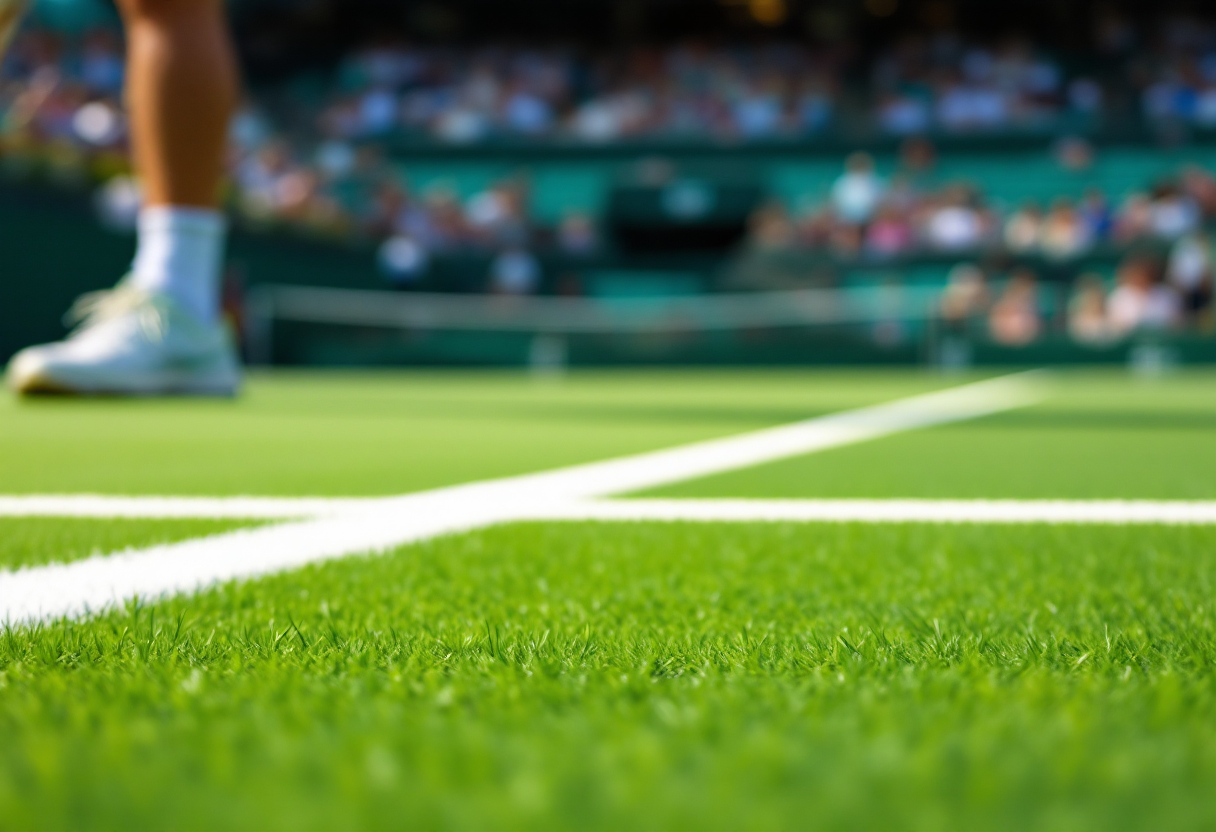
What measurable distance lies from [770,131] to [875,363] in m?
6.11

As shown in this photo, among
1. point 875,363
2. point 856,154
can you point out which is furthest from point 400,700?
point 856,154

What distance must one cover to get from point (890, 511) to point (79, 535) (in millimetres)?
984

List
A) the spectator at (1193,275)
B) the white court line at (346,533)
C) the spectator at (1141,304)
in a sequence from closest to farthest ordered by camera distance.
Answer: the white court line at (346,533)
the spectator at (1141,304)
the spectator at (1193,275)

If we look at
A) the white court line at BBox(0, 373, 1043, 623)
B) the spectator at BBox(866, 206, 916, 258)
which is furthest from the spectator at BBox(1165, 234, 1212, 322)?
the white court line at BBox(0, 373, 1043, 623)

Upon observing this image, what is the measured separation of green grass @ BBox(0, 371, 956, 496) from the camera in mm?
2055

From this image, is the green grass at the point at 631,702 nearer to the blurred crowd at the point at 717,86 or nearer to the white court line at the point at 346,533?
the white court line at the point at 346,533

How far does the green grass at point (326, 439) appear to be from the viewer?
2.05 m

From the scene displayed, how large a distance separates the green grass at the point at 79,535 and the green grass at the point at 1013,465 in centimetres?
71

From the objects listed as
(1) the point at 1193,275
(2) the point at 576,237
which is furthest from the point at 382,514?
(2) the point at 576,237

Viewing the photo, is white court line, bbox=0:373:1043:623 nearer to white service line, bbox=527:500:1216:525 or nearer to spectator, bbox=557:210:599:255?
white service line, bbox=527:500:1216:525

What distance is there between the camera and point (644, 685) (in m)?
0.67

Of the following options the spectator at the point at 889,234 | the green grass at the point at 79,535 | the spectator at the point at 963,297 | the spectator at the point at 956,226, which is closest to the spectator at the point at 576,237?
the spectator at the point at 889,234

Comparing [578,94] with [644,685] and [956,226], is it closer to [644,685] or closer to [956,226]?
[956,226]

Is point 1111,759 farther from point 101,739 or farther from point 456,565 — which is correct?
point 456,565
